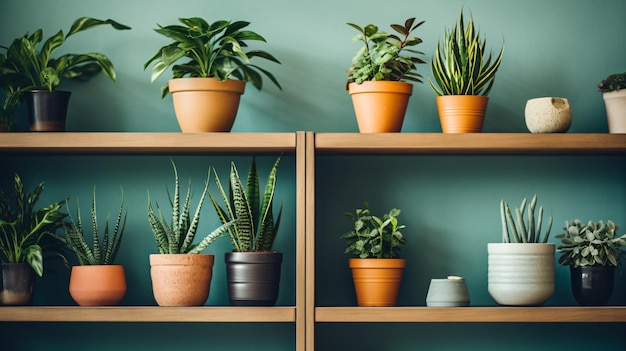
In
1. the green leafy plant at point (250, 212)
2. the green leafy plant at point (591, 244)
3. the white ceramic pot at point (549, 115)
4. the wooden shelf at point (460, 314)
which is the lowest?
the wooden shelf at point (460, 314)

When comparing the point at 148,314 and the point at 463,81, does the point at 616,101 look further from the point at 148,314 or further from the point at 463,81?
the point at 148,314

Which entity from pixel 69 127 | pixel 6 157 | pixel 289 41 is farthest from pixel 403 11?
pixel 6 157

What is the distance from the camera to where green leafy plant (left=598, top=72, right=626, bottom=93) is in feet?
7.93

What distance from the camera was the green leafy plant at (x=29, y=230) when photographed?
2289 millimetres

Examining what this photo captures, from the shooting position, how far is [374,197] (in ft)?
8.43

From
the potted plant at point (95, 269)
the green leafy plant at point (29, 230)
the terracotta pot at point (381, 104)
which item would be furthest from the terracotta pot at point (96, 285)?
the terracotta pot at point (381, 104)

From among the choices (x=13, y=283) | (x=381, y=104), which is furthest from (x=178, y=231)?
(x=381, y=104)


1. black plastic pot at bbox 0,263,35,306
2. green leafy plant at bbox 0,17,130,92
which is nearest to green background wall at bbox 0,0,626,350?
green leafy plant at bbox 0,17,130,92

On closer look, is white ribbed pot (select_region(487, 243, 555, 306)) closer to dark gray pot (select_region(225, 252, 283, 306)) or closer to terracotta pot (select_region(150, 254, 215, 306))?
dark gray pot (select_region(225, 252, 283, 306))

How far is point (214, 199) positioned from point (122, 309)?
51 centimetres

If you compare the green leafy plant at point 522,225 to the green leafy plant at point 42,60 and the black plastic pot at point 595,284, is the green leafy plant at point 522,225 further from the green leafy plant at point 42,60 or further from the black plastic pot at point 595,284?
the green leafy plant at point 42,60

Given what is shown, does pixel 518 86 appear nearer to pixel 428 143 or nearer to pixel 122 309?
pixel 428 143

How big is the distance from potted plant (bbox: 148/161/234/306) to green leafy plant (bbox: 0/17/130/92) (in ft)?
1.61

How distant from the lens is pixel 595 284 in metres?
2.34
